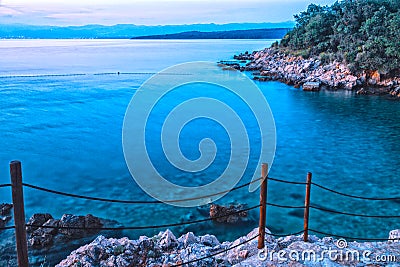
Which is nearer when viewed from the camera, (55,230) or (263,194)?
(263,194)

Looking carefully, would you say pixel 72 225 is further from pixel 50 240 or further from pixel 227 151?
pixel 227 151

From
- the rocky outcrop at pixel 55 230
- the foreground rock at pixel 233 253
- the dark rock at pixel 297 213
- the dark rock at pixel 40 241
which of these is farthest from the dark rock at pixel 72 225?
the dark rock at pixel 297 213

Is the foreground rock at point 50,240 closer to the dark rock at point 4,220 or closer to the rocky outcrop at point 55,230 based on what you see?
the rocky outcrop at point 55,230

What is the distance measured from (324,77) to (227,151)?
65.0 feet

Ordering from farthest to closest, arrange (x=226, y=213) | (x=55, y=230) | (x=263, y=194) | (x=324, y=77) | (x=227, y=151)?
(x=324, y=77)
(x=227, y=151)
(x=226, y=213)
(x=55, y=230)
(x=263, y=194)

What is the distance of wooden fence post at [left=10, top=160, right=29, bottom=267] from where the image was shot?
3.12 meters

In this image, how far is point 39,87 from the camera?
32375mm

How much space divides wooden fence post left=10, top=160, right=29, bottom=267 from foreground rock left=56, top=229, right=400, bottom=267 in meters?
2.16

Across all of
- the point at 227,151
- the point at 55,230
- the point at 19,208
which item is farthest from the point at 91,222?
the point at 227,151

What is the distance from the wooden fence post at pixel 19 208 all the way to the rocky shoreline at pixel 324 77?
88.9ft

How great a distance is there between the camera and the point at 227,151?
15578 millimetres

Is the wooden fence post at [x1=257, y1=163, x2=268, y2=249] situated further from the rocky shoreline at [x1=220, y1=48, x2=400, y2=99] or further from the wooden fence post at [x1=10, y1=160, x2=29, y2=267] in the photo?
the rocky shoreline at [x1=220, y1=48, x2=400, y2=99]

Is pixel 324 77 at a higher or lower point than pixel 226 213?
higher

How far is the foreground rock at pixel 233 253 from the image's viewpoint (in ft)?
15.1
